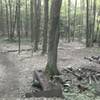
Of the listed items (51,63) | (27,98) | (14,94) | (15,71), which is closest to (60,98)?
(27,98)

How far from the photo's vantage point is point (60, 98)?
312 inches

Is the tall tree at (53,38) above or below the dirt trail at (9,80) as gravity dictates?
above

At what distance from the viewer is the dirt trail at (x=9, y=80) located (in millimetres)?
8750

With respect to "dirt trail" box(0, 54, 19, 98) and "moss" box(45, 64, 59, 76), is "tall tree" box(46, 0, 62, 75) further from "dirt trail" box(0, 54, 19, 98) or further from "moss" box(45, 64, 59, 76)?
"dirt trail" box(0, 54, 19, 98)

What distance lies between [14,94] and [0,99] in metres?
0.71

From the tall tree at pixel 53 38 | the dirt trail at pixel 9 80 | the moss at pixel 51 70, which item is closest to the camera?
the dirt trail at pixel 9 80

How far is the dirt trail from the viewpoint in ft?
28.7

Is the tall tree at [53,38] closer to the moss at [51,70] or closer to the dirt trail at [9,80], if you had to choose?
the moss at [51,70]

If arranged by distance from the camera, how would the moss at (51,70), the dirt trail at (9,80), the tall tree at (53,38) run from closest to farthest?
the dirt trail at (9,80)
the tall tree at (53,38)
the moss at (51,70)

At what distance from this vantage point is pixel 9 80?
34.3 ft

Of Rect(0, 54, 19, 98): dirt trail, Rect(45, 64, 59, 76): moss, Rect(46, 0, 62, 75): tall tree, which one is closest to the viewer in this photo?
Rect(0, 54, 19, 98): dirt trail

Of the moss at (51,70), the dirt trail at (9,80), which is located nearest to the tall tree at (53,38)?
the moss at (51,70)

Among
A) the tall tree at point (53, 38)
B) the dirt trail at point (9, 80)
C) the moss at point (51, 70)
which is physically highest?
the tall tree at point (53, 38)

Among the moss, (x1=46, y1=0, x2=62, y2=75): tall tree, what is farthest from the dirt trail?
(x1=46, y1=0, x2=62, y2=75): tall tree
